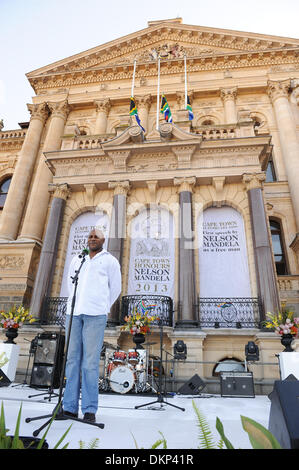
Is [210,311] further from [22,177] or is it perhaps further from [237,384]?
[22,177]

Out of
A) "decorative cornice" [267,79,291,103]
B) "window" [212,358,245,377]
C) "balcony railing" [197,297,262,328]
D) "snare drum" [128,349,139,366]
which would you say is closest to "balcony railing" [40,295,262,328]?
"balcony railing" [197,297,262,328]

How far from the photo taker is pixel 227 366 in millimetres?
10148

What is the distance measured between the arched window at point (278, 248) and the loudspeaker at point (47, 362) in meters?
12.0

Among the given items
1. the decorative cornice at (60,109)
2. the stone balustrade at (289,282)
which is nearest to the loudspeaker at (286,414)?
the stone balustrade at (289,282)

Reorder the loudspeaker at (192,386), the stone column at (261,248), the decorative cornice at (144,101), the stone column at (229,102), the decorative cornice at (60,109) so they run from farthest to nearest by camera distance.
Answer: the decorative cornice at (60,109), the decorative cornice at (144,101), the stone column at (229,102), the stone column at (261,248), the loudspeaker at (192,386)

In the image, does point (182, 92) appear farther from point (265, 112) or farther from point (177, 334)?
point (177, 334)

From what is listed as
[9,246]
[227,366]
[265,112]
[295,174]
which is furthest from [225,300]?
[265,112]

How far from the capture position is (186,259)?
11484mm

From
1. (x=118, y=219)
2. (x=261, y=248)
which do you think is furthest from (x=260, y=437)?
(x=118, y=219)

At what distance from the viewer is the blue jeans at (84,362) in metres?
3.72

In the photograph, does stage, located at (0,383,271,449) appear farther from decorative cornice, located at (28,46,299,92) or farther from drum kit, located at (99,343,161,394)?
decorative cornice, located at (28,46,299,92)

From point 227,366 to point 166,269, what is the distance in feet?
13.3

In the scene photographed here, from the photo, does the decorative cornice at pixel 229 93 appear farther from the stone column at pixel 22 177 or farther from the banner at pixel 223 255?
the stone column at pixel 22 177
